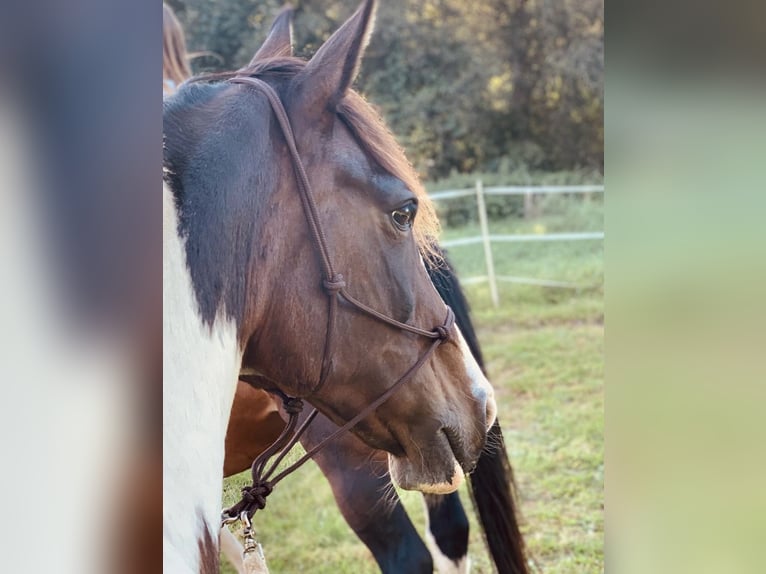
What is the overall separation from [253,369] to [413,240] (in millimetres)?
341

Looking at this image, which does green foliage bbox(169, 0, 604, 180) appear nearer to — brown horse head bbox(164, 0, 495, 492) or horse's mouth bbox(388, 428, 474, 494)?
brown horse head bbox(164, 0, 495, 492)

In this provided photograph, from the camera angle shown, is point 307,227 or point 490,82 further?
point 490,82

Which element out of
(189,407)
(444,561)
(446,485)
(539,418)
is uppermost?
(189,407)

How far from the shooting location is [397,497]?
1519 millimetres

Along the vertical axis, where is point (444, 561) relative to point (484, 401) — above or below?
below

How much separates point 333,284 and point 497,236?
Answer: 3860 millimetres

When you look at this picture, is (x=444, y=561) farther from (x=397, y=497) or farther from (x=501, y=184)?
(x=501, y=184)

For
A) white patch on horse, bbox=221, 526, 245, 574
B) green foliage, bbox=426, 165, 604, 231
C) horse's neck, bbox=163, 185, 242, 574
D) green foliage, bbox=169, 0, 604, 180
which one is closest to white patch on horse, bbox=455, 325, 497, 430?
horse's neck, bbox=163, 185, 242, 574

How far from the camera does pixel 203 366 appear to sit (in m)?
1.05

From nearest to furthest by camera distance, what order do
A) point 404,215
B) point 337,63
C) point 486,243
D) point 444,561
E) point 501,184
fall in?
point 337,63 < point 404,215 < point 444,561 < point 486,243 < point 501,184

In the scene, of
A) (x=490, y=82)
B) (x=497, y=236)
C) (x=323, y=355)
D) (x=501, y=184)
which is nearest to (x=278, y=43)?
(x=323, y=355)

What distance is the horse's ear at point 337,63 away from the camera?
1.02m
